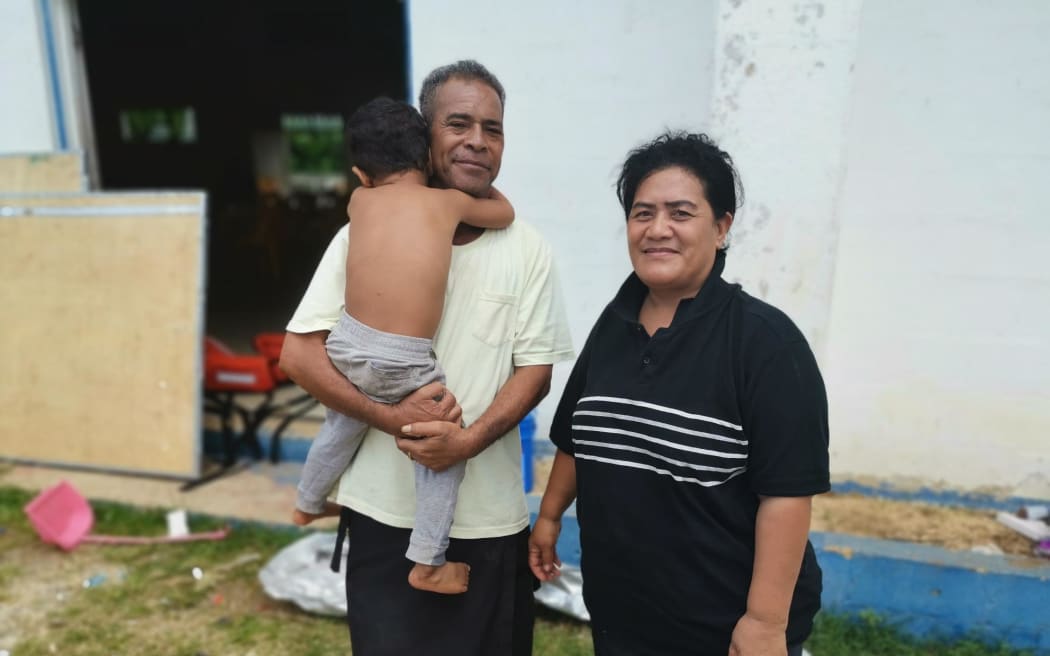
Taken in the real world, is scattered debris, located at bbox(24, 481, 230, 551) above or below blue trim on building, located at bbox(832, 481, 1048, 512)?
below

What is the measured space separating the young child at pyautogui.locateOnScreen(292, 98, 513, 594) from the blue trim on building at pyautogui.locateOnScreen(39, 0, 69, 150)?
3.93 m

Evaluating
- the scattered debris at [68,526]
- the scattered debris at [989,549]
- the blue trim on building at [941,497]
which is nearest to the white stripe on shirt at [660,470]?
the scattered debris at [989,549]

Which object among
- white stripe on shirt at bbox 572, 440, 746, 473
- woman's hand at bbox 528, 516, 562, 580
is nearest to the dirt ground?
woman's hand at bbox 528, 516, 562, 580

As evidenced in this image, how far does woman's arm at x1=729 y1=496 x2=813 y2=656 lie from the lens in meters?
1.33

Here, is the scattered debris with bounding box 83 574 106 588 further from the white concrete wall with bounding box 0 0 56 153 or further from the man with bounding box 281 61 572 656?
the white concrete wall with bounding box 0 0 56 153

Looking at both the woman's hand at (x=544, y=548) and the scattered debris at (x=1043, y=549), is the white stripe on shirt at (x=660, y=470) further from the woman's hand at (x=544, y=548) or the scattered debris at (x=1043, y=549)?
the scattered debris at (x=1043, y=549)

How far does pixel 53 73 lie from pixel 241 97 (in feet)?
30.1

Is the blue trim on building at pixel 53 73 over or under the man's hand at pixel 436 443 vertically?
over

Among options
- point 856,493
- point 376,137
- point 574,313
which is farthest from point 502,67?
point 856,493

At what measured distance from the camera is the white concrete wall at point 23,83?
442 centimetres

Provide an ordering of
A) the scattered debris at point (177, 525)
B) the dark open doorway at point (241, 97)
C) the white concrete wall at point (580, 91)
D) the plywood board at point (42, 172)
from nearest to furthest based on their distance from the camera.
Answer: the white concrete wall at point (580, 91) → the scattered debris at point (177, 525) → the plywood board at point (42, 172) → the dark open doorway at point (241, 97)

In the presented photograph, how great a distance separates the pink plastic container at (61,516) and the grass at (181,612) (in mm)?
74

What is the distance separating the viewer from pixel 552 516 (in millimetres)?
1791

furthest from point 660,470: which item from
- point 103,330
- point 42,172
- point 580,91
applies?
point 42,172
